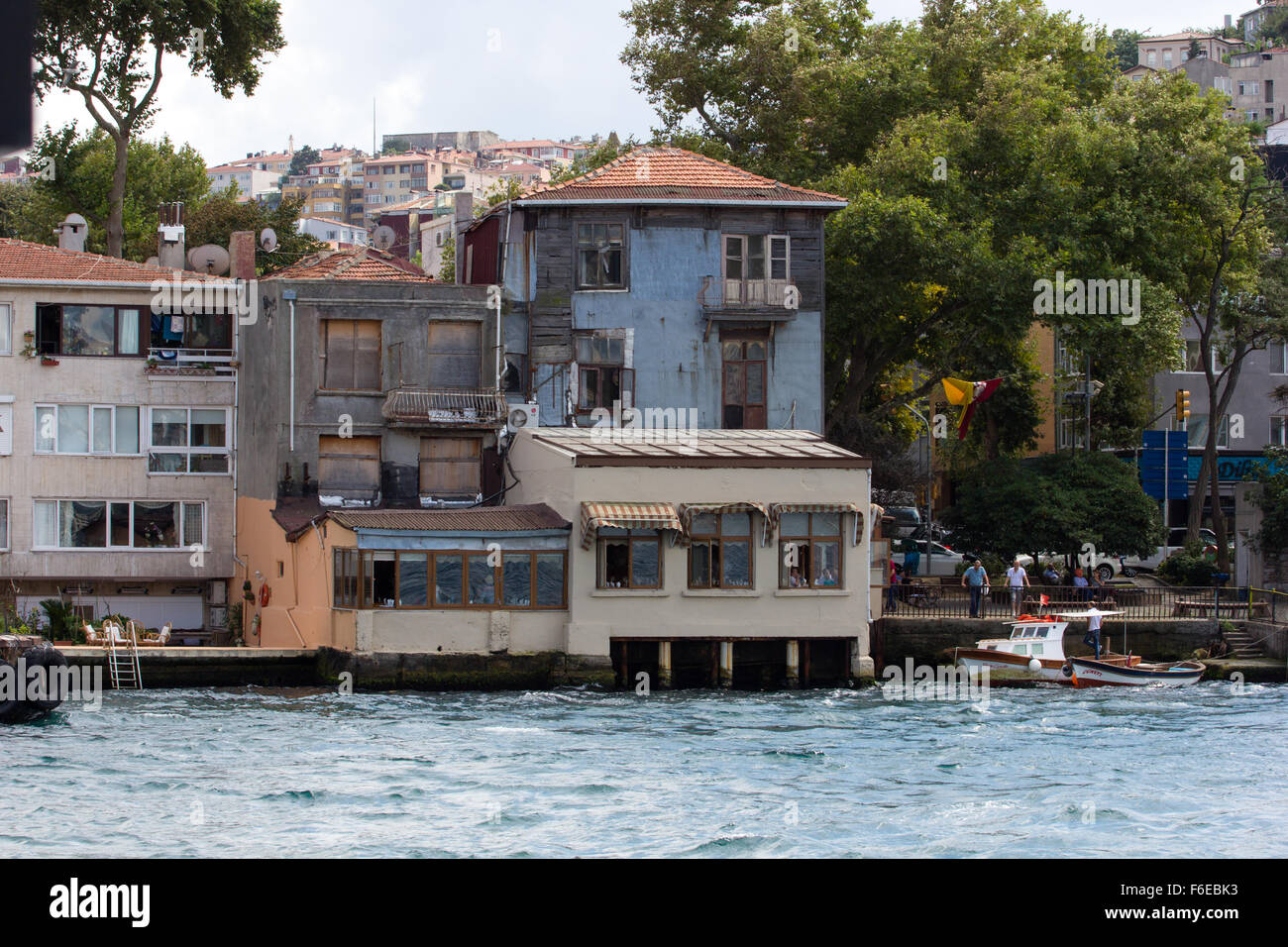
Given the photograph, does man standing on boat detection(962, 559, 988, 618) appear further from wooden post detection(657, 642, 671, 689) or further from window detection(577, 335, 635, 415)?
window detection(577, 335, 635, 415)

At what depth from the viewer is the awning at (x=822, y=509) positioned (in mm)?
33312

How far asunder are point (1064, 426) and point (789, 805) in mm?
45895

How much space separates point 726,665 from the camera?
3328cm

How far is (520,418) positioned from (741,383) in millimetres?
5655

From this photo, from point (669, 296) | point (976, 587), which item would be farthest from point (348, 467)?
point (976, 587)

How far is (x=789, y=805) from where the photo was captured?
20.5 metres

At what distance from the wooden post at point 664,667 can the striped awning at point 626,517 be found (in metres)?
2.38

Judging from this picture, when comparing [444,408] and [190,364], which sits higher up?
[190,364]

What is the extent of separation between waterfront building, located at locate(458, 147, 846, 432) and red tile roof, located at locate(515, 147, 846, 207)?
0.05 m

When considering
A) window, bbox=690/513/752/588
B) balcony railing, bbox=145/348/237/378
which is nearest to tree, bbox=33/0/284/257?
balcony railing, bbox=145/348/237/378

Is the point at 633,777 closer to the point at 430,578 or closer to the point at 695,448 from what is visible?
the point at 430,578

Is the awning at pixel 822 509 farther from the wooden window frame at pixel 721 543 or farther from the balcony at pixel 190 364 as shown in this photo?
the balcony at pixel 190 364
